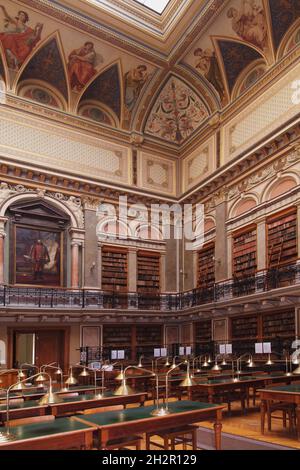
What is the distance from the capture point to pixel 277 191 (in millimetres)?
12883

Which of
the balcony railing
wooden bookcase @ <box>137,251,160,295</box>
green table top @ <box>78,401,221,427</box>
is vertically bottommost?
green table top @ <box>78,401,221,427</box>

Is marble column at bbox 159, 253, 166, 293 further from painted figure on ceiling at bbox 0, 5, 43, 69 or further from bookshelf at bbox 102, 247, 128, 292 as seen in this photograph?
painted figure on ceiling at bbox 0, 5, 43, 69

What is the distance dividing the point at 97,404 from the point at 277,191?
8.69m

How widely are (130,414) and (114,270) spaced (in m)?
10.9

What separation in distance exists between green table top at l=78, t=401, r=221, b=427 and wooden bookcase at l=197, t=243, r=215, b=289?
31.4ft

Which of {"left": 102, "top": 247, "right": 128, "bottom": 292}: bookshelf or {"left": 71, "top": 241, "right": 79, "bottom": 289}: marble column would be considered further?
{"left": 102, "top": 247, "right": 128, "bottom": 292}: bookshelf

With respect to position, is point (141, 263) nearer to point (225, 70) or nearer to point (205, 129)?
point (205, 129)

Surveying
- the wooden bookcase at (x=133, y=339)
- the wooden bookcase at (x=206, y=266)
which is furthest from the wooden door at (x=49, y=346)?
the wooden bookcase at (x=206, y=266)

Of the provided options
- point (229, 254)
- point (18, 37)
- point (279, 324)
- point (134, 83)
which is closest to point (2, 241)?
point (18, 37)

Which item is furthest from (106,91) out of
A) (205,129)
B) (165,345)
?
(165,345)

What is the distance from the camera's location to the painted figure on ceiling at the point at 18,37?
13500 mm

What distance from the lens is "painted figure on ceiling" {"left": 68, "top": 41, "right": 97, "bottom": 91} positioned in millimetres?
14914

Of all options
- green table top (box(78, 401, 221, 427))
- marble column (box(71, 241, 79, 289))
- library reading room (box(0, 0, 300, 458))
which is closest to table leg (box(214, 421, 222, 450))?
green table top (box(78, 401, 221, 427))
